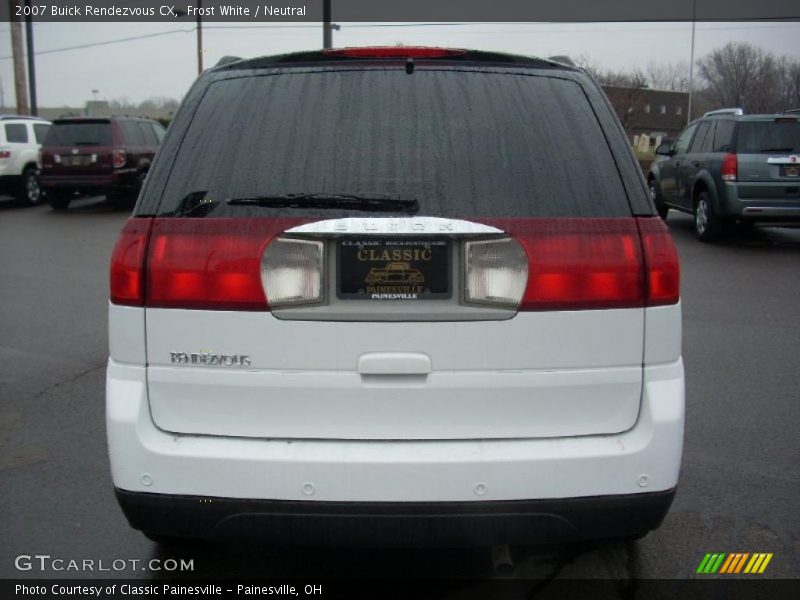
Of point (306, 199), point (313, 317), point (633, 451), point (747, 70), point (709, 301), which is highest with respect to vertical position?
point (747, 70)

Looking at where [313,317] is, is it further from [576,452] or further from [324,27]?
[324,27]

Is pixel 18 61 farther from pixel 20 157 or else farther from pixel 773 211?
pixel 773 211

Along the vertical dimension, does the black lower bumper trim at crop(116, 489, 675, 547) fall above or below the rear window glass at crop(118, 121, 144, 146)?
below

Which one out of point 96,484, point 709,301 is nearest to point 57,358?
point 96,484

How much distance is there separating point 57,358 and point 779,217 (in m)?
9.75

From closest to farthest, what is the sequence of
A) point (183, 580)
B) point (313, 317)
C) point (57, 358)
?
point (313, 317), point (183, 580), point (57, 358)

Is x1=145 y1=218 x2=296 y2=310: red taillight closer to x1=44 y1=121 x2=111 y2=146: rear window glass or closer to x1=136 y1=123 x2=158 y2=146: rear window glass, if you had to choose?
x1=44 y1=121 x2=111 y2=146: rear window glass

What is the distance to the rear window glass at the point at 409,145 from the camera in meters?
2.44

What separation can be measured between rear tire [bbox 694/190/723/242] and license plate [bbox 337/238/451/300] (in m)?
10.7

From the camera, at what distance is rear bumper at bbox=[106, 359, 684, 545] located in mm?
2371

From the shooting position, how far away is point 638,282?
247 centimetres

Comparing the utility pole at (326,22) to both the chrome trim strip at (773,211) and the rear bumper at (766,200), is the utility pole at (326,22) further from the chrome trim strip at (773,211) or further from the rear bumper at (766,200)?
→ the chrome trim strip at (773,211)

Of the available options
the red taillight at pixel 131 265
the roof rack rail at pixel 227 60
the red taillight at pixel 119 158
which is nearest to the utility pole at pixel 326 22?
the red taillight at pixel 119 158

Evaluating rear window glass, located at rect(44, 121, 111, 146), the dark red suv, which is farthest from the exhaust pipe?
rear window glass, located at rect(44, 121, 111, 146)
